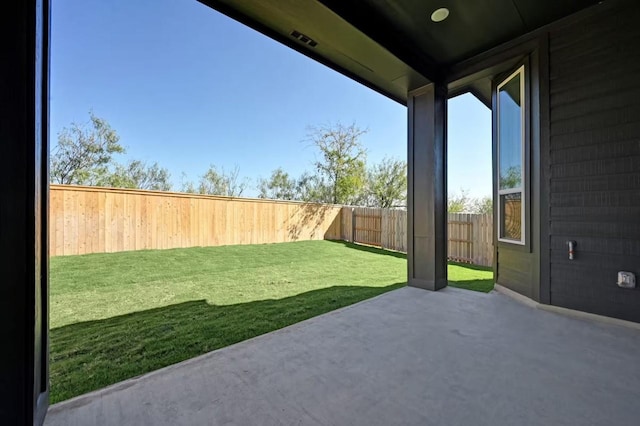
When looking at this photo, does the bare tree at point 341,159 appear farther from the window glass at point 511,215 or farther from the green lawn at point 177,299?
the window glass at point 511,215

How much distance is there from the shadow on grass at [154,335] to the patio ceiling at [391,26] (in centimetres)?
288

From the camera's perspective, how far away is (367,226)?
10164mm

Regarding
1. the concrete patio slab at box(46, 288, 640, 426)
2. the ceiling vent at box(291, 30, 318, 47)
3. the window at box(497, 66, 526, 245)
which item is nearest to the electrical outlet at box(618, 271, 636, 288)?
the concrete patio slab at box(46, 288, 640, 426)

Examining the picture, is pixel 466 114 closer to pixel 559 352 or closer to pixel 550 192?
pixel 550 192

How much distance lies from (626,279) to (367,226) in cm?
768

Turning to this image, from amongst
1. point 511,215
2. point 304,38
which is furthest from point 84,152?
point 511,215

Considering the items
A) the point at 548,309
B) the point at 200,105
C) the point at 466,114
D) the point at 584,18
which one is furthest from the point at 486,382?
the point at 200,105

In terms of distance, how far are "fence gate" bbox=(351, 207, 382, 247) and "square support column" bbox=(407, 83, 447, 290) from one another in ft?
18.5

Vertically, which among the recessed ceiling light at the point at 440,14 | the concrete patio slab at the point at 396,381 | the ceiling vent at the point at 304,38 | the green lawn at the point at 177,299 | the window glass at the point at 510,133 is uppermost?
the recessed ceiling light at the point at 440,14

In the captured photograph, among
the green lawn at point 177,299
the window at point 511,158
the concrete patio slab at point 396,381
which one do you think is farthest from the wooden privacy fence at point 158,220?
the window at point 511,158

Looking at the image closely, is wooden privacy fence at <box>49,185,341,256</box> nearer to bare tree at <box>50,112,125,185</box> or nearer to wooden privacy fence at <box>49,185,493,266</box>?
wooden privacy fence at <box>49,185,493,266</box>

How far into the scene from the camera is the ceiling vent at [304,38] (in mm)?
2857

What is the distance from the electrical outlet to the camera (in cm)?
253

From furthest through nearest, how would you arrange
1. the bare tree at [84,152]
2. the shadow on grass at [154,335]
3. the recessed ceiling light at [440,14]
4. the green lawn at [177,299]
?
1. the bare tree at [84,152]
2. the recessed ceiling light at [440,14]
3. the green lawn at [177,299]
4. the shadow on grass at [154,335]
